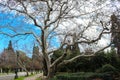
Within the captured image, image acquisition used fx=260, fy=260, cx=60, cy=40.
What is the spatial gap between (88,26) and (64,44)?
2.80 meters

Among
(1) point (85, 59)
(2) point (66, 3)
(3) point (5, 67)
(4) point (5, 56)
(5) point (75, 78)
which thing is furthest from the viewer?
(3) point (5, 67)

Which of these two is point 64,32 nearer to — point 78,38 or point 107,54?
point 78,38

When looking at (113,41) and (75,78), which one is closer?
(113,41)

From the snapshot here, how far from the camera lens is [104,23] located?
22.0 metres

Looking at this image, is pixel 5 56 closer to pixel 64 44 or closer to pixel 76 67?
pixel 76 67

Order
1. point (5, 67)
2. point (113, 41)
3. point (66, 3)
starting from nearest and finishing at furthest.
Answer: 1. point (66, 3)
2. point (113, 41)
3. point (5, 67)

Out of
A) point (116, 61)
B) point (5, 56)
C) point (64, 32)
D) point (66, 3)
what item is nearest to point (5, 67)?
point (5, 56)

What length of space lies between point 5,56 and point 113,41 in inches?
2254

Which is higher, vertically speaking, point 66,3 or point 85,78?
point 66,3

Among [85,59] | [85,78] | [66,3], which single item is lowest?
[85,78]

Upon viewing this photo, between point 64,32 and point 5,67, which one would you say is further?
point 5,67

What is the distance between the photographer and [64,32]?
87.0 feet

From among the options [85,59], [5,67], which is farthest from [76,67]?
[5,67]

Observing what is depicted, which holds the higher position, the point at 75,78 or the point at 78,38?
the point at 78,38
